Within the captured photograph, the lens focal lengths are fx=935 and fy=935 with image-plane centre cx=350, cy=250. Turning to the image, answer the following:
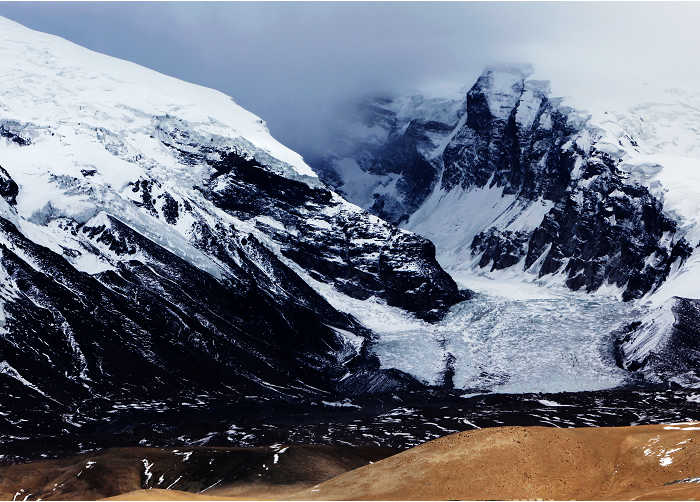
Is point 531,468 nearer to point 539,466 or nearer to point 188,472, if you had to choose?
point 539,466

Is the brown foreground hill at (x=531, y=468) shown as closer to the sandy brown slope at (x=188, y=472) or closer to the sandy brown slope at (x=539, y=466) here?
the sandy brown slope at (x=539, y=466)

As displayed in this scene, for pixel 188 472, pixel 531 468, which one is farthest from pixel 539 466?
pixel 188 472

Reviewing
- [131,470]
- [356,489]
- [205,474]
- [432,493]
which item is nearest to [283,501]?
[356,489]

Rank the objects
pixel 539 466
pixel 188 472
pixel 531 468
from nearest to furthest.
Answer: pixel 531 468 → pixel 539 466 → pixel 188 472

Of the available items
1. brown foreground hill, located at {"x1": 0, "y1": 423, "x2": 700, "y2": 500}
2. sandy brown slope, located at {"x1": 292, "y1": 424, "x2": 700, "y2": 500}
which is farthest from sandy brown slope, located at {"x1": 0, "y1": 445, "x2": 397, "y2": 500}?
sandy brown slope, located at {"x1": 292, "y1": 424, "x2": 700, "y2": 500}

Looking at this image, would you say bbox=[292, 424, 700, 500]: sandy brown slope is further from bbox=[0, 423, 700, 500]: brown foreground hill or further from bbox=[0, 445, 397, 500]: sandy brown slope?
bbox=[0, 445, 397, 500]: sandy brown slope

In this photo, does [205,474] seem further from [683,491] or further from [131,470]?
[683,491]

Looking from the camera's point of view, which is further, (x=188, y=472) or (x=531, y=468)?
(x=188, y=472)
